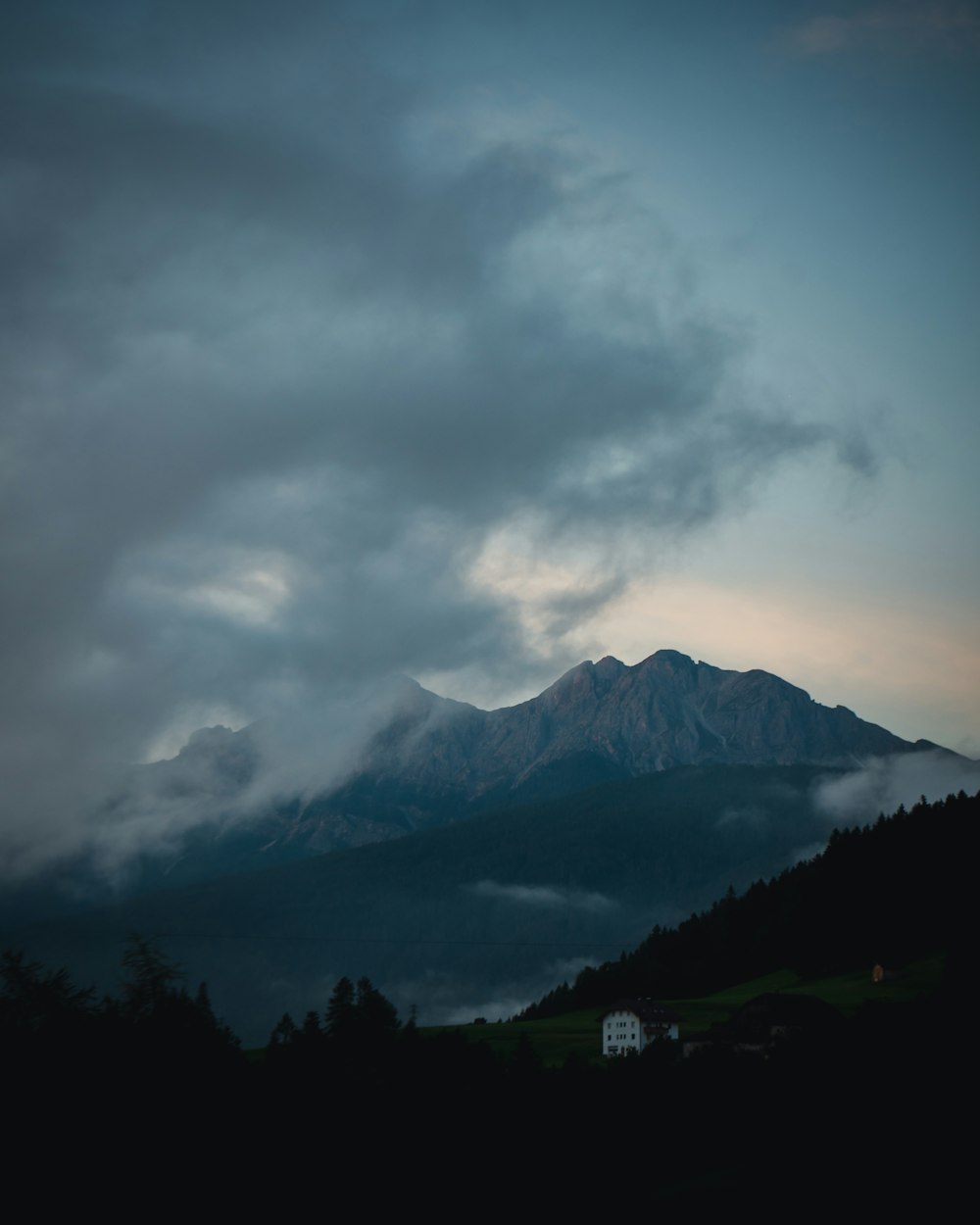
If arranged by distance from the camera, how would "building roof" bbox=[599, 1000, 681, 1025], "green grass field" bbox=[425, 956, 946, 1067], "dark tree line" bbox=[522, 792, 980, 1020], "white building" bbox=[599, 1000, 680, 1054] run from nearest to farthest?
1. "green grass field" bbox=[425, 956, 946, 1067]
2. "white building" bbox=[599, 1000, 680, 1054]
3. "building roof" bbox=[599, 1000, 681, 1025]
4. "dark tree line" bbox=[522, 792, 980, 1020]

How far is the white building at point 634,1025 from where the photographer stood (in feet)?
477

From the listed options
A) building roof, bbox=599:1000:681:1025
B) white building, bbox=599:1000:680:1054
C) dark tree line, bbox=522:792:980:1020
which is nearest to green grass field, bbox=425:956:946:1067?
white building, bbox=599:1000:680:1054

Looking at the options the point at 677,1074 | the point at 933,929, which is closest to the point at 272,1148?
the point at 677,1074

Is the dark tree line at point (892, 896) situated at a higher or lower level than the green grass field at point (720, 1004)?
higher

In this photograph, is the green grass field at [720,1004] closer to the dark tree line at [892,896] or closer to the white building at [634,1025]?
the white building at [634,1025]

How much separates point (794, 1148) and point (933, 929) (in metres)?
108

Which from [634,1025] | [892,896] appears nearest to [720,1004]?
[634,1025]

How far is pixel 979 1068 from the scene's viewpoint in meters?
77.1

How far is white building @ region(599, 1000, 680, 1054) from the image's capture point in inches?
5728

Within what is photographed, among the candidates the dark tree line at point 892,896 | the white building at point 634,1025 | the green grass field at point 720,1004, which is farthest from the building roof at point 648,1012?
the dark tree line at point 892,896

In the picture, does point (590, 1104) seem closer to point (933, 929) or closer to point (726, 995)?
point (933, 929)

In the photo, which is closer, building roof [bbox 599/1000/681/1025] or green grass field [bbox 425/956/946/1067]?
green grass field [bbox 425/956/946/1067]

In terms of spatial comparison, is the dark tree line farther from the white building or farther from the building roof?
the white building

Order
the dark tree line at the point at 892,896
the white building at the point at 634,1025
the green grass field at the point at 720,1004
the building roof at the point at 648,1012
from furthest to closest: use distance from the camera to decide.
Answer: the dark tree line at the point at 892,896 < the building roof at the point at 648,1012 < the white building at the point at 634,1025 < the green grass field at the point at 720,1004
